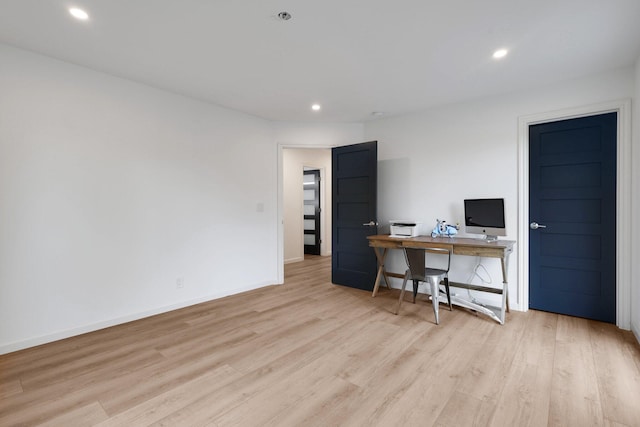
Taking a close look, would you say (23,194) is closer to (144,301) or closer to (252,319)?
(144,301)

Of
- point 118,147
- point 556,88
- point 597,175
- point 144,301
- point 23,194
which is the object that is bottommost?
point 144,301

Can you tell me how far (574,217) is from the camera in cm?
313

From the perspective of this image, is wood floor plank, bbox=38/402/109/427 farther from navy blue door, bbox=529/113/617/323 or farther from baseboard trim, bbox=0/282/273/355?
navy blue door, bbox=529/113/617/323

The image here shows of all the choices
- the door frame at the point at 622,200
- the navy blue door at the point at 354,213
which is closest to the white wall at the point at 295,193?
the navy blue door at the point at 354,213

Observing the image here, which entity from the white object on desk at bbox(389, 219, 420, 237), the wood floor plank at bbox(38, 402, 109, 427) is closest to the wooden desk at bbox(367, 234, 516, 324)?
the white object on desk at bbox(389, 219, 420, 237)

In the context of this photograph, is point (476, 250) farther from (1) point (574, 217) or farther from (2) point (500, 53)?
(2) point (500, 53)

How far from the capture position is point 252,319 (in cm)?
318

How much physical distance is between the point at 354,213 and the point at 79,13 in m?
3.43

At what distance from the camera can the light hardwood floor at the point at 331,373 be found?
5.67 ft

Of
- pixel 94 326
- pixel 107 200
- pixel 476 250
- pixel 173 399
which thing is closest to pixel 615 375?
pixel 476 250

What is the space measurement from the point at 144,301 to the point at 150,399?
162 cm

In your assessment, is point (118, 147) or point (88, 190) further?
point (118, 147)

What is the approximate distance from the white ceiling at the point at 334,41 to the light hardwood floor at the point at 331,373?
Result: 8.05 ft

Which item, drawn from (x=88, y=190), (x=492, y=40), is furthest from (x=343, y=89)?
(x=88, y=190)
